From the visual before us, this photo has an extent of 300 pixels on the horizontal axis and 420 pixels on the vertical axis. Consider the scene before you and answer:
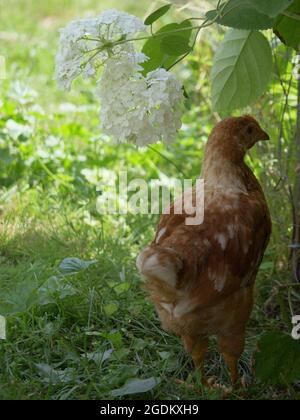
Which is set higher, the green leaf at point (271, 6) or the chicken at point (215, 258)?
the green leaf at point (271, 6)

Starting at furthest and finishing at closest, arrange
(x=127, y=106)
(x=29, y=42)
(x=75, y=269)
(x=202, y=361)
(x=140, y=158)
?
(x=29, y=42) → (x=140, y=158) → (x=75, y=269) → (x=202, y=361) → (x=127, y=106)

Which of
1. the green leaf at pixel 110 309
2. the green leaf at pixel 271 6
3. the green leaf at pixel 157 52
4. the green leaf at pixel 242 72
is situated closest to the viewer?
the green leaf at pixel 271 6

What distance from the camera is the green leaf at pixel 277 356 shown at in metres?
1.99

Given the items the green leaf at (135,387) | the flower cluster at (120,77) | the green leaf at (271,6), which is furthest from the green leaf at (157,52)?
the green leaf at (135,387)

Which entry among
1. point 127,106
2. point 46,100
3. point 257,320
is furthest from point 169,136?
point 46,100

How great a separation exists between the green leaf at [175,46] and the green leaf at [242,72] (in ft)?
1.24

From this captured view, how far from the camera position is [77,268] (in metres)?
2.52

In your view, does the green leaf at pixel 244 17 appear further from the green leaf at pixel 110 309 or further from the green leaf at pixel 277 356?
the green leaf at pixel 110 309

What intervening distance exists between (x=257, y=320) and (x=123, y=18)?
3.94 ft

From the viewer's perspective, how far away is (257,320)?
268 centimetres

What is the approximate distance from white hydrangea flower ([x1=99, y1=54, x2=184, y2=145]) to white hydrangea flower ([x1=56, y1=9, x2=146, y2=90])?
43mm

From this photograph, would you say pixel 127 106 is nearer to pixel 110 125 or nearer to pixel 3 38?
pixel 110 125

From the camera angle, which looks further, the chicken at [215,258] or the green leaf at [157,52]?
the green leaf at [157,52]

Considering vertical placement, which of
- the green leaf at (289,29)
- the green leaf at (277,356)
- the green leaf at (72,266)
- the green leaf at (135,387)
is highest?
the green leaf at (289,29)
